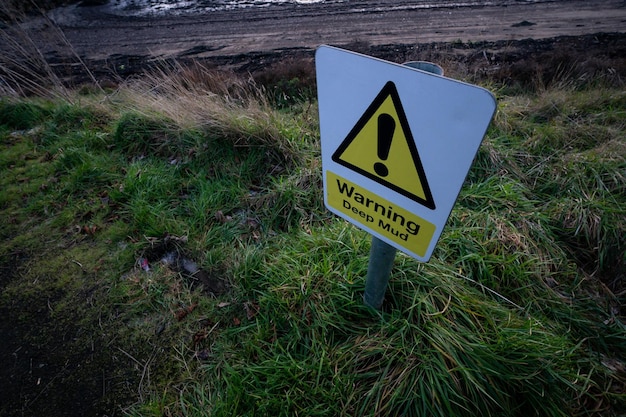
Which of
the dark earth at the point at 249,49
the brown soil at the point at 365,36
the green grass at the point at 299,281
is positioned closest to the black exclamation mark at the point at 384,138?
the green grass at the point at 299,281

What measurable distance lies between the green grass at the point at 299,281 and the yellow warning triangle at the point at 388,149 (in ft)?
3.41

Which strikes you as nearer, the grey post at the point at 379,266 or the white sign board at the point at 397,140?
the white sign board at the point at 397,140

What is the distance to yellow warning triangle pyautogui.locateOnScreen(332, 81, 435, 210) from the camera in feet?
3.47

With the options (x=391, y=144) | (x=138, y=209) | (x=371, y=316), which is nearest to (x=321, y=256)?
(x=371, y=316)

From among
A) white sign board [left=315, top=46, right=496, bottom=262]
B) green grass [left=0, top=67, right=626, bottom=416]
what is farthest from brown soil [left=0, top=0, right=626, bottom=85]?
white sign board [left=315, top=46, right=496, bottom=262]

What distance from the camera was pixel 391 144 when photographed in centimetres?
112

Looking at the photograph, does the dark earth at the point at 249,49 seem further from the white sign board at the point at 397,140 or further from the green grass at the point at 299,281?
the white sign board at the point at 397,140

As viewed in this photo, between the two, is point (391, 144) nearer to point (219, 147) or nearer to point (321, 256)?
point (321, 256)

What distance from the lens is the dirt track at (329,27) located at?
1041cm

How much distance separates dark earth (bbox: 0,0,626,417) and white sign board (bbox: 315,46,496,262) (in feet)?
6.39

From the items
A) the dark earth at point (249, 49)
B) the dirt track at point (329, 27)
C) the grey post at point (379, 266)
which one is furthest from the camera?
the dirt track at point (329, 27)

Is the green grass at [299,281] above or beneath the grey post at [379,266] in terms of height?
beneath

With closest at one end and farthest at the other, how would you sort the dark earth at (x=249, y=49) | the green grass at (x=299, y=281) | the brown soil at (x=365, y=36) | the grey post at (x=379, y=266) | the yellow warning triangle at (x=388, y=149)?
the yellow warning triangle at (x=388, y=149)
the grey post at (x=379, y=266)
the green grass at (x=299, y=281)
the dark earth at (x=249, y=49)
the brown soil at (x=365, y=36)

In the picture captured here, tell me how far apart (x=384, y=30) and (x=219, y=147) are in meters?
9.72
